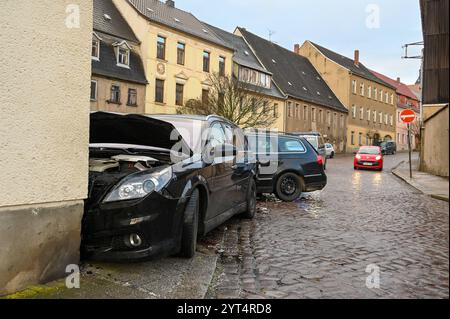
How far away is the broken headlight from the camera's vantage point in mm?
4352

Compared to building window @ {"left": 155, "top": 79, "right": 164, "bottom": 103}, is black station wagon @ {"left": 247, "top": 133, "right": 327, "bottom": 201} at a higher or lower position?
lower

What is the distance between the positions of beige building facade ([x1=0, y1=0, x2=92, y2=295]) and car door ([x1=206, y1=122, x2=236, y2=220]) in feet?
6.14

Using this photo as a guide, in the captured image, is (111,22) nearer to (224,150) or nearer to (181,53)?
(181,53)

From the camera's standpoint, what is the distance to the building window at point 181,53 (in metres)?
37.2

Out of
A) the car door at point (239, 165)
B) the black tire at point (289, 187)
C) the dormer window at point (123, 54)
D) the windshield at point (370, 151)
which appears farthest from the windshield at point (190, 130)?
the dormer window at point (123, 54)

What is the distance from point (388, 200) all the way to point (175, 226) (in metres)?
8.60

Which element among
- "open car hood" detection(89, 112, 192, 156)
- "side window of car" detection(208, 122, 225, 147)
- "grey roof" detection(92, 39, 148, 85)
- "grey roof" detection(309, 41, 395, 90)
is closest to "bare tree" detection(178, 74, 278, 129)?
"grey roof" detection(92, 39, 148, 85)

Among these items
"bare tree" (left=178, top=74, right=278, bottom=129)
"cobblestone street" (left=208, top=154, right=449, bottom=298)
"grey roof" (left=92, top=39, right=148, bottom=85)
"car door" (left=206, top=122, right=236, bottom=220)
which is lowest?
"cobblestone street" (left=208, top=154, right=449, bottom=298)

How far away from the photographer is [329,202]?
11.1 metres

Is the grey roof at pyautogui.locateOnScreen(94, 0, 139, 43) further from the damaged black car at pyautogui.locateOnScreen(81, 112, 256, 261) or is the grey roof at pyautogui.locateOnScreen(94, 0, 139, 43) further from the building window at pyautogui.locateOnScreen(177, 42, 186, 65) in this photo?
Result: the damaged black car at pyautogui.locateOnScreen(81, 112, 256, 261)

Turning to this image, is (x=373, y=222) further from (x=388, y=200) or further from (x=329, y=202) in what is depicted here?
(x=388, y=200)

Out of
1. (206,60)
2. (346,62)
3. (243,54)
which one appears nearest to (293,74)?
(243,54)

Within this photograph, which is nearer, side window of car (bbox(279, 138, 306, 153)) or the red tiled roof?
side window of car (bbox(279, 138, 306, 153))
